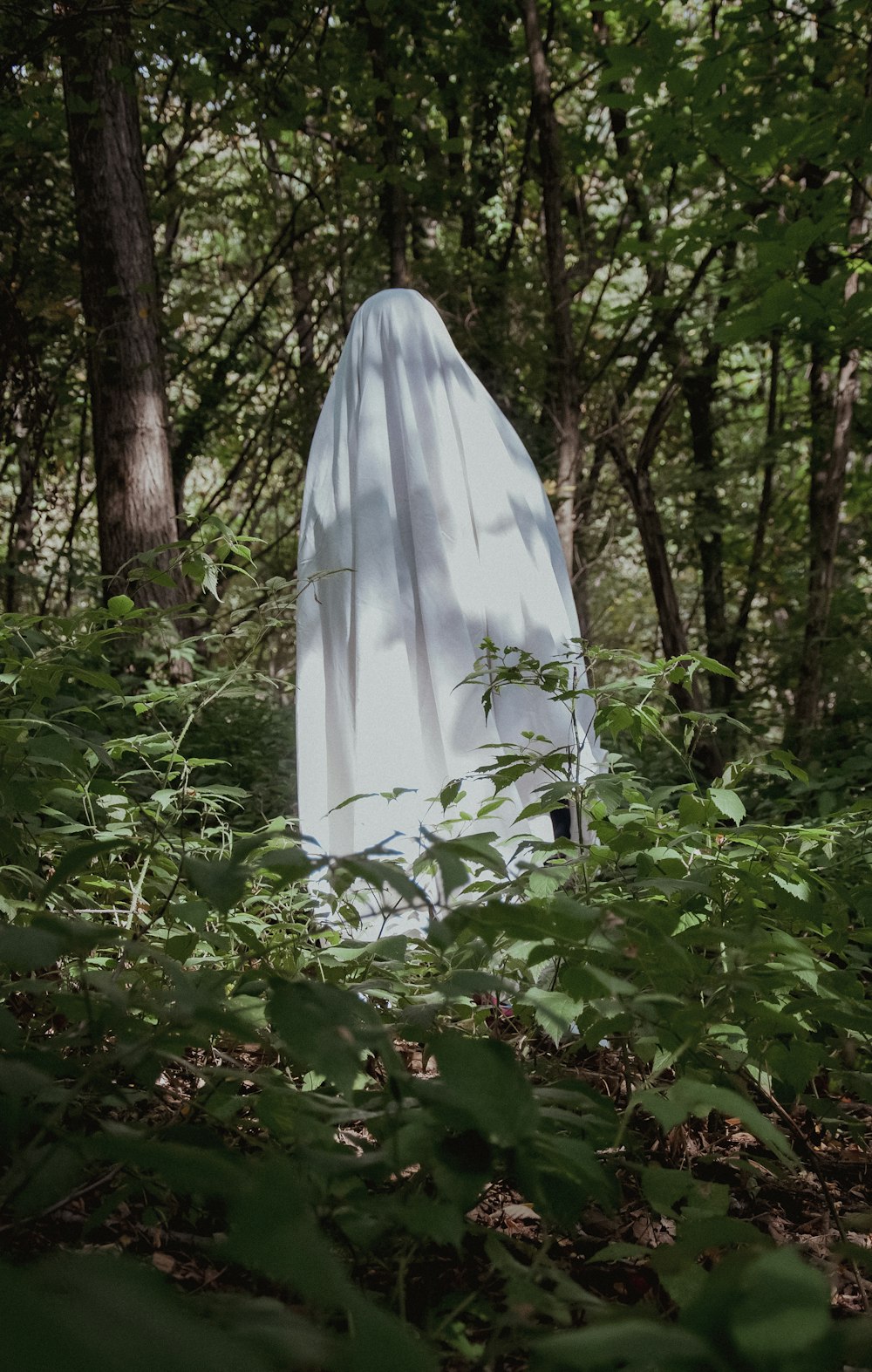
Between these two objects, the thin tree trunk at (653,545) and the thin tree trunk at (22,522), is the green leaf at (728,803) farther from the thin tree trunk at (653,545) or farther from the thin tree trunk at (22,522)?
the thin tree trunk at (22,522)

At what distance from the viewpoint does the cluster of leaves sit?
581mm

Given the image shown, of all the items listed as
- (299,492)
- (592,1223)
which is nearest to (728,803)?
(592,1223)

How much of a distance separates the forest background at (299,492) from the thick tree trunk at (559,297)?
0.02m

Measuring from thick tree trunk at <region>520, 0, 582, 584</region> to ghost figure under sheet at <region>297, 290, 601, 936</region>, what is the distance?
193 centimetres

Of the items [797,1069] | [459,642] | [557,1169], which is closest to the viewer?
[557,1169]

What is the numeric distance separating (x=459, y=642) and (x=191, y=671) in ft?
6.75

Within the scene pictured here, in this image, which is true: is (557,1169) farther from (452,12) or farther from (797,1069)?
(452,12)

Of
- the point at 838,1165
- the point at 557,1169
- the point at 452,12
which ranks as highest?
the point at 452,12

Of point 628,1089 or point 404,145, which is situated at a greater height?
point 404,145

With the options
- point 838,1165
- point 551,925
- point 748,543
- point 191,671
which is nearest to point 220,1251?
point 551,925

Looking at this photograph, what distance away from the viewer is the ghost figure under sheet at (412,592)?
288 centimetres

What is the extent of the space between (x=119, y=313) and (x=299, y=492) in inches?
186

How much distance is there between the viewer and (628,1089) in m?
1.50

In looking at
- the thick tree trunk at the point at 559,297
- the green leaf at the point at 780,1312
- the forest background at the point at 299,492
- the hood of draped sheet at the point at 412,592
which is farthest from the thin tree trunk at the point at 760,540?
the green leaf at the point at 780,1312
